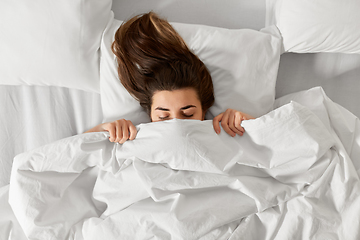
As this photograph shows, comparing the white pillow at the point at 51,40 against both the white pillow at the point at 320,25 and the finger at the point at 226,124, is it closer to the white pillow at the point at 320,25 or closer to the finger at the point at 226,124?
the finger at the point at 226,124

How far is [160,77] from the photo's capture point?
108 centimetres

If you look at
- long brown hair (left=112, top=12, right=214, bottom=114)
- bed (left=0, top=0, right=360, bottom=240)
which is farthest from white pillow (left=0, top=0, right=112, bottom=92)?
long brown hair (left=112, top=12, right=214, bottom=114)

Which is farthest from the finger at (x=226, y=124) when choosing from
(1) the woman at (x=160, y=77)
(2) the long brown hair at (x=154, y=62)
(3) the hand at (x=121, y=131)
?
(3) the hand at (x=121, y=131)

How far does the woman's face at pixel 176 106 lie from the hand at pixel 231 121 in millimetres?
77

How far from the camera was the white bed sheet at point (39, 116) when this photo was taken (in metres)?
1.22

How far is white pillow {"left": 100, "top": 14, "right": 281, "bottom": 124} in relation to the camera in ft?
3.72

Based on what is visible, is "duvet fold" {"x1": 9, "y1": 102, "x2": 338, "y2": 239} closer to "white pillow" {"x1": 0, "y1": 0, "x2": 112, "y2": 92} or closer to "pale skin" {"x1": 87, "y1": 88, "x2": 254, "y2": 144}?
"pale skin" {"x1": 87, "y1": 88, "x2": 254, "y2": 144}

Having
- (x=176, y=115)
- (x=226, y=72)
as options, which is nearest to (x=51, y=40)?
(x=176, y=115)

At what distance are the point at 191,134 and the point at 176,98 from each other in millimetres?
168

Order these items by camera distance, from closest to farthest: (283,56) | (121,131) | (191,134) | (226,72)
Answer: (191,134) < (121,131) < (226,72) < (283,56)

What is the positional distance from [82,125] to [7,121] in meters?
0.32

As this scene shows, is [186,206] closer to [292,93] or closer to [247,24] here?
[292,93]

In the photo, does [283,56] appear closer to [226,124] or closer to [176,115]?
[226,124]

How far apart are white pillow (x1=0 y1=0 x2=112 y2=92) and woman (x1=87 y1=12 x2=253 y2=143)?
12cm
